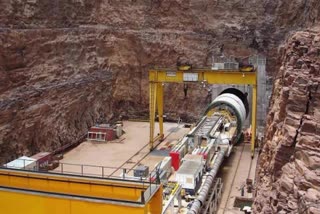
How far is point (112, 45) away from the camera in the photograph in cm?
3641

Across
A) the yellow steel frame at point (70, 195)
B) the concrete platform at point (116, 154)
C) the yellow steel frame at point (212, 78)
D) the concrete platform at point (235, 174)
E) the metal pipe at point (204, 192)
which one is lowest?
the concrete platform at point (235, 174)

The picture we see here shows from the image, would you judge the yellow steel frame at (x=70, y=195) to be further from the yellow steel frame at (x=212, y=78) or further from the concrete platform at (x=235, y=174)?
the yellow steel frame at (x=212, y=78)

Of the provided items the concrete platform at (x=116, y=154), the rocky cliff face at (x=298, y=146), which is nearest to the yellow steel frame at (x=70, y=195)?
the rocky cliff face at (x=298, y=146)

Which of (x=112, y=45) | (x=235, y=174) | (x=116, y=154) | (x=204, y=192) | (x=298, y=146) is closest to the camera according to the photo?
(x=298, y=146)

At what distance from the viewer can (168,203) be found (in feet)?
51.9

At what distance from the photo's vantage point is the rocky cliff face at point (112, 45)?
27641mm

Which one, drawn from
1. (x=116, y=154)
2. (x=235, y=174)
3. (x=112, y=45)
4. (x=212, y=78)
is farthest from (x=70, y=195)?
(x=112, y=45)

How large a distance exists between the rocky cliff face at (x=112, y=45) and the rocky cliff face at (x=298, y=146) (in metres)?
18.9

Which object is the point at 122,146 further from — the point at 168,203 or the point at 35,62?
the point at 168,203

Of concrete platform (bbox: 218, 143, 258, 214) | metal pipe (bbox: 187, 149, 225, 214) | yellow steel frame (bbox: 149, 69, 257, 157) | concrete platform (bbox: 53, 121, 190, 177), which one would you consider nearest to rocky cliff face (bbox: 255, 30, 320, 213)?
metal pipe (bbox: 187, 149, 225, 214)

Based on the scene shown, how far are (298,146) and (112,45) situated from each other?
1163 inches

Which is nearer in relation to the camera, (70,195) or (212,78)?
(70,195)

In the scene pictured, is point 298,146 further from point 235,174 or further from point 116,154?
point 116,154

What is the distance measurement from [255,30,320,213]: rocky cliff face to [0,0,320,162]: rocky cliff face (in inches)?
743
